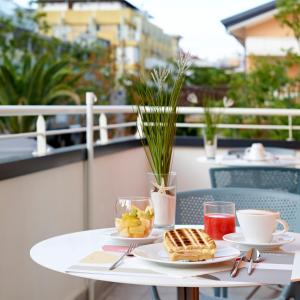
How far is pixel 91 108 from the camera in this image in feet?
13.4

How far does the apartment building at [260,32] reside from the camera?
12.5 metres

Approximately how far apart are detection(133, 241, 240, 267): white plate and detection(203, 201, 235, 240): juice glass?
120 millimetres

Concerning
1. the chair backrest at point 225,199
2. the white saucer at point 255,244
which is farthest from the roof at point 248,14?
the white saucer at point 255,244

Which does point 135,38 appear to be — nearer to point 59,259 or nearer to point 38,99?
point 38,99

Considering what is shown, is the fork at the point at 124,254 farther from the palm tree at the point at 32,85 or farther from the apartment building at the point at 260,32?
the apartment building at the point at 260,32

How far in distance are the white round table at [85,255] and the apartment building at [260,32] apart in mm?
10589

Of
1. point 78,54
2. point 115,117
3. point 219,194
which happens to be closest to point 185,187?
point 219,194

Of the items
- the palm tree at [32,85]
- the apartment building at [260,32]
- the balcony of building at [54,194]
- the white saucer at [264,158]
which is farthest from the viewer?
the apartment building at [260,32]

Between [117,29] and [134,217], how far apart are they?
1612 centimetres

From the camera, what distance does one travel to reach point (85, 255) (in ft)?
6.03

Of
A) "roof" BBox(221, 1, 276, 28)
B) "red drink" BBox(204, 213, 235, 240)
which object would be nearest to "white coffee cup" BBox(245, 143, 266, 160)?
"red drink" BBox(204, 213, 235, 240)

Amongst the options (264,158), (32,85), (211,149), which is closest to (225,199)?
(264,158)

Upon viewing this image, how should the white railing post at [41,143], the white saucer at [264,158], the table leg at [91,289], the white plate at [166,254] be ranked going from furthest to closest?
the white saucer at [264,158] < the table leg at [91,289] < the white railing post at [41,143] < the white plate at [166,254]

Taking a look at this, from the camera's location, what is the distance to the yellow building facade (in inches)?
653
